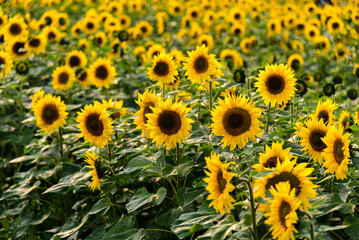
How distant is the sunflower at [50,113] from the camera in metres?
3.30

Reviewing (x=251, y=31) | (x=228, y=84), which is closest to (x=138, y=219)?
(x=228, y=84)

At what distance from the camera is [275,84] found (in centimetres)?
270

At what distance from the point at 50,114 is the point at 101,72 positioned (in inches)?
48.1

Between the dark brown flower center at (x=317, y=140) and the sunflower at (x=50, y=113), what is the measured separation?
183cm

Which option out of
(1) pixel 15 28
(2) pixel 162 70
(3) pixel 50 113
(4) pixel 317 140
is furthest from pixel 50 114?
(1) pixel 15 28

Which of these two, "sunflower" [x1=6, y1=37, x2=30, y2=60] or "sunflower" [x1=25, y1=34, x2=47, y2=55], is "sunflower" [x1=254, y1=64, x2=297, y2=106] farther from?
"sunflower" [x1=25, y1=34, x2=47, y2=55]

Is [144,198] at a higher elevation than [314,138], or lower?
lower

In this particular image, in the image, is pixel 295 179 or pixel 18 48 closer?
pixel 295 179

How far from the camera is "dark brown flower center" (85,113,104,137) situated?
2.71m

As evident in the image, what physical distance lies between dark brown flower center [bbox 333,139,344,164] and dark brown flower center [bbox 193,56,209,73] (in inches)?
42.7

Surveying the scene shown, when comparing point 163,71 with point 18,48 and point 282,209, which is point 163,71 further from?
point 18,48

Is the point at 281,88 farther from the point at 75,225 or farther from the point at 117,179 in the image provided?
the point at 75,225

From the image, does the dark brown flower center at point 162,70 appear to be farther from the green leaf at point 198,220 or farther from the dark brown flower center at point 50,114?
the green leaf at point 198,220

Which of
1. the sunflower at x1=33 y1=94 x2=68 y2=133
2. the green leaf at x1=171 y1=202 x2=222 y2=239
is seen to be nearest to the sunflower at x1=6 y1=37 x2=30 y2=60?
the sunflower at x1=33 y1=94 x2=68 y2=133
